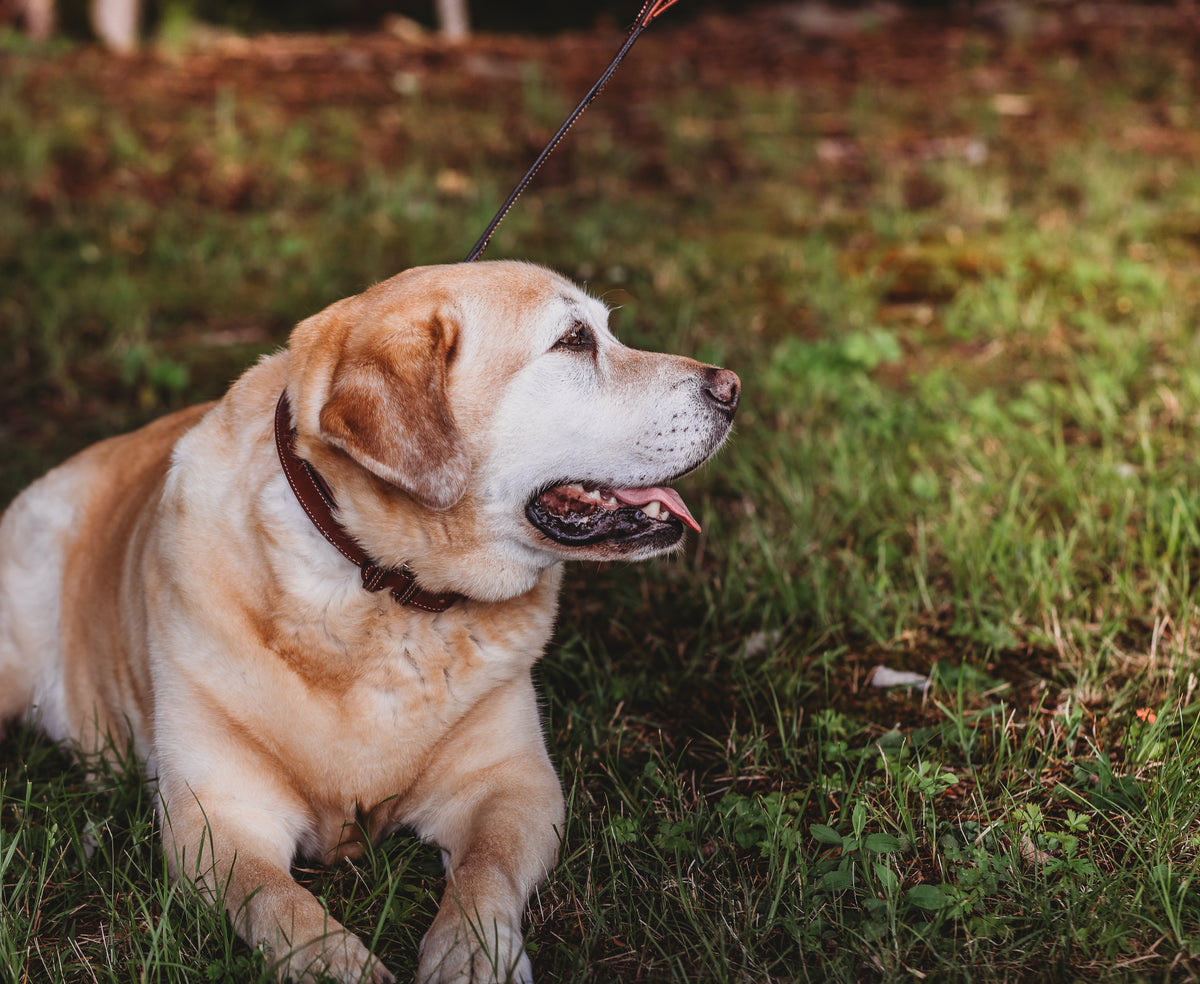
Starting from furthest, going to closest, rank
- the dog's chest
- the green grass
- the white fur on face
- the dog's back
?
the dog's back
the white fur on face
the dog's chest
the green grass

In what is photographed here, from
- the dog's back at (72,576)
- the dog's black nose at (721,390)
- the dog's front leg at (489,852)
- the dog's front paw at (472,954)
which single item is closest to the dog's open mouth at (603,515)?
the dog's black nose at (721,390)

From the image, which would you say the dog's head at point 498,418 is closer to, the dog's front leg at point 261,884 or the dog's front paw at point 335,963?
the dog's front leg at point 261,884

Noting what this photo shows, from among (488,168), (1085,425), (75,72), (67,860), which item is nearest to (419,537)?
(67,860)

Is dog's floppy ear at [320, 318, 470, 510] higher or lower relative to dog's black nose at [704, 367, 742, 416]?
higher

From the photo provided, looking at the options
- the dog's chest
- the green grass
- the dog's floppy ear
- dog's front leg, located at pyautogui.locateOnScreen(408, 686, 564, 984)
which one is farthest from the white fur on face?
the green grass

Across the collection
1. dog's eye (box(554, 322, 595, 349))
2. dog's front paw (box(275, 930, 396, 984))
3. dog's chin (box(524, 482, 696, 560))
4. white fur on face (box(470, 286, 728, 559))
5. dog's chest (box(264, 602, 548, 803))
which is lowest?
dog's front paw (box(275, 930, 396, 984))

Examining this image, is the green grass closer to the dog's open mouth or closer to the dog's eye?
the dog's open mouth

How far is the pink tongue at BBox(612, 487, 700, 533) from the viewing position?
104 inches

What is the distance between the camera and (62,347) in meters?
5.12

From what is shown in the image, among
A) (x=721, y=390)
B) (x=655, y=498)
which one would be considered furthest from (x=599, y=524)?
(x=721, y=390)

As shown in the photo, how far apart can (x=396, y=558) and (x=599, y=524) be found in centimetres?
50

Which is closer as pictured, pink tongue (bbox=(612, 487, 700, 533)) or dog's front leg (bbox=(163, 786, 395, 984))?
dog's front leg (bbox=(163, 786, 395, 984))

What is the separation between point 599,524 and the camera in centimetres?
257

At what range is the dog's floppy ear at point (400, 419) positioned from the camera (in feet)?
7.32
